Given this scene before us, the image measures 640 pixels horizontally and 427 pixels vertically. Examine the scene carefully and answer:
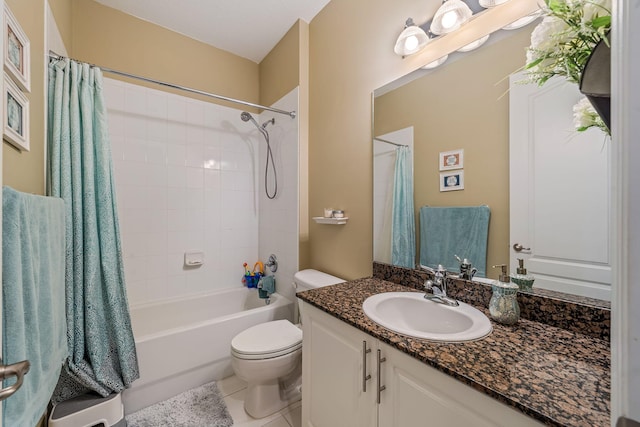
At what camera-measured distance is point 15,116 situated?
0.90m

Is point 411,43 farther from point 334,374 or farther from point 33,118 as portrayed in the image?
point 33,118

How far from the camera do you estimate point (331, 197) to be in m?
1.91

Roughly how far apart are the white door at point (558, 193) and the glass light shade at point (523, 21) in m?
0.19

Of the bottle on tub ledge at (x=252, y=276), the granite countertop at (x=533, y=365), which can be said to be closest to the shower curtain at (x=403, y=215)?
the granite countertop at (x=533, y=365)

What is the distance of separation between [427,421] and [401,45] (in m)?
1.59

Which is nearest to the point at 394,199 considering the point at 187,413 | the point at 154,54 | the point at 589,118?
the point at 589,118

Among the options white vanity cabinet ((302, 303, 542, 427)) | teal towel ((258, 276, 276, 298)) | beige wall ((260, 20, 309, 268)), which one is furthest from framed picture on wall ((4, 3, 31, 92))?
teal towel ((258, 276, 276, 298))

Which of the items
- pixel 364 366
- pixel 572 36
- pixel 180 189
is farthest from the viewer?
pixel 180 189

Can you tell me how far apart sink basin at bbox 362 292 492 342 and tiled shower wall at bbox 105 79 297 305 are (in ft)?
3.67

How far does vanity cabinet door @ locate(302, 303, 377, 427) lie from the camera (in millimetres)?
907

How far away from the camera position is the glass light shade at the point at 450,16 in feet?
3.73

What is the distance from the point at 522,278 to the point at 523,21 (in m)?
0.97

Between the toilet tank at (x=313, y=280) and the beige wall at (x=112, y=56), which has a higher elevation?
the beige wall at (x=112, y=56)

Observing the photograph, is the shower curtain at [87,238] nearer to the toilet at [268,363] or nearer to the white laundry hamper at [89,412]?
the white laundry hamper at [89,412]
